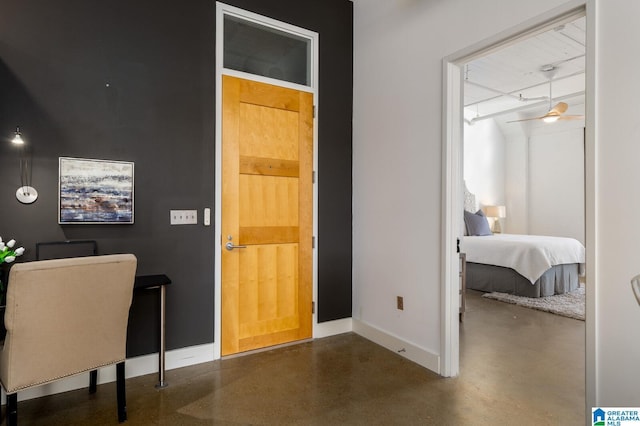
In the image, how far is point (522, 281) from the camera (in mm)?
4945

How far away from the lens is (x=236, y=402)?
232cm

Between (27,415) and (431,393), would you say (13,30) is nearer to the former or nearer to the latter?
(27,415)

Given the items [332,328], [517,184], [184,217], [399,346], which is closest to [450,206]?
[399,346]

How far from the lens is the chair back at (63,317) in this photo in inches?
66.6

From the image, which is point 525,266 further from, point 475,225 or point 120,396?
point 120,396

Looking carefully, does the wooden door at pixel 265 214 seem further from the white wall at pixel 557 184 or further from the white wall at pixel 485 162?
the white wall at pixel 557 184

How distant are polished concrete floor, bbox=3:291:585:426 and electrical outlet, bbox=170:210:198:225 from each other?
3.79 ft

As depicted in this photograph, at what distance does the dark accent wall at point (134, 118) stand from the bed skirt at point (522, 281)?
416cm

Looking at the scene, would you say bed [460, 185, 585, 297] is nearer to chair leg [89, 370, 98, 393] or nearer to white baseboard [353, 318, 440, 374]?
white baseboard [353, 318, 440, 374]

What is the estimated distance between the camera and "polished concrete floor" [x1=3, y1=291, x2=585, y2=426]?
7.01 feet

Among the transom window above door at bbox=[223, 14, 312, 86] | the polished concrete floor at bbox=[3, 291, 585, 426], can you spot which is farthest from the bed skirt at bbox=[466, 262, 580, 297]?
the transom window above door at bbox=[223, 14, 312, 86]

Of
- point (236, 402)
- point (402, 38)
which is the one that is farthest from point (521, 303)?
point (236, 402)

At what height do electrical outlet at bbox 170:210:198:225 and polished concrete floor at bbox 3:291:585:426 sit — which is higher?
electrical outlet at bbox 170:210:198:225

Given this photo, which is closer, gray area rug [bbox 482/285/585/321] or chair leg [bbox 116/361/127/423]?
chair leg [bbox 116/361/127/423]
